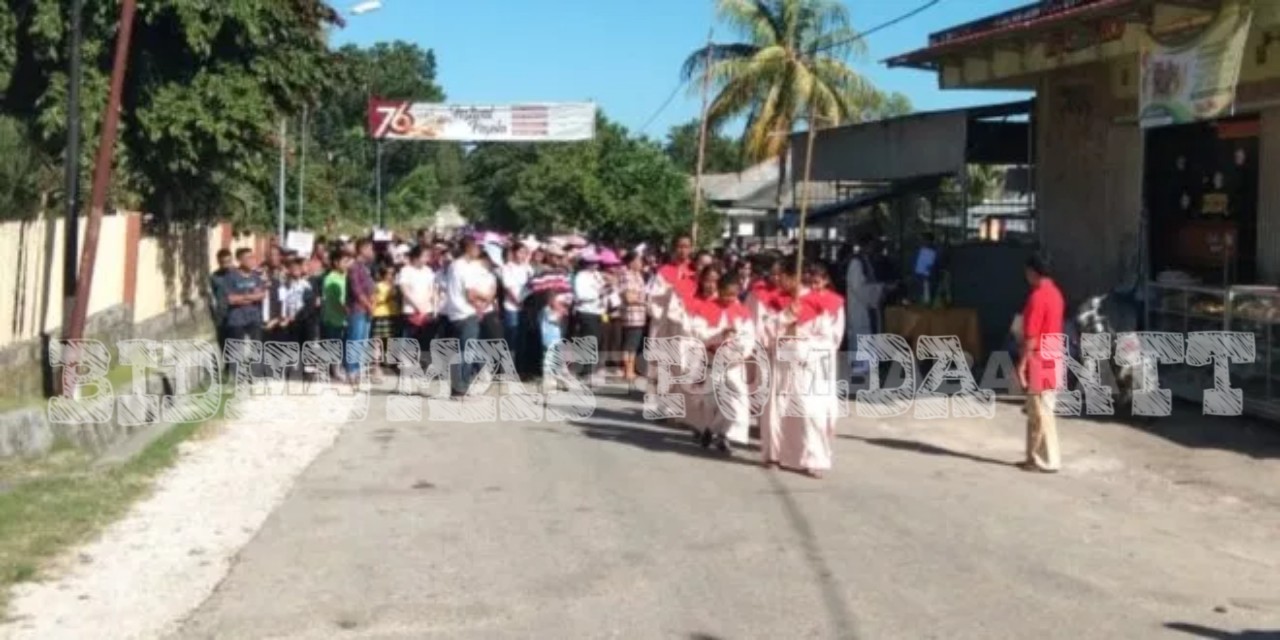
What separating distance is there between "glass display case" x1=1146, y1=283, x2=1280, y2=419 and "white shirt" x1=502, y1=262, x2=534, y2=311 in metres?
6.93

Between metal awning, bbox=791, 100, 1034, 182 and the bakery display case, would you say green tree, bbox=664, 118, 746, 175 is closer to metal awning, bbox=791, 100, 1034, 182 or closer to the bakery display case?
metal awning, bbox=791, 100, 1034, 182

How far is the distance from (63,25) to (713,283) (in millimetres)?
9684

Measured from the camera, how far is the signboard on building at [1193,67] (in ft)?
41.1

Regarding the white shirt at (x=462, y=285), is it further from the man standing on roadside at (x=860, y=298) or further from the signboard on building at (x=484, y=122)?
the signboard on building at (x=484, y=122)

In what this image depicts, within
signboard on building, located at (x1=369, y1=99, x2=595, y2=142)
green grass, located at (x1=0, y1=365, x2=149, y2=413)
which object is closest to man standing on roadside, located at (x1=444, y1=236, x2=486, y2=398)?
green grass, located at (x1=0, y1=365, x2=149, y2=413)

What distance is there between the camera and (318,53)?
68.6 feet

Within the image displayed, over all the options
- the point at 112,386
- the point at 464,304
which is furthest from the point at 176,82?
the point at 112,386

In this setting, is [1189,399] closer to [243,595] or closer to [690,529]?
[690,529]

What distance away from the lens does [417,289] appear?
692 inches

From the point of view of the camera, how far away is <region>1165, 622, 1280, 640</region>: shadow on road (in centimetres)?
690

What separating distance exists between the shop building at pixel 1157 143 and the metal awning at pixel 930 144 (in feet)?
1.72

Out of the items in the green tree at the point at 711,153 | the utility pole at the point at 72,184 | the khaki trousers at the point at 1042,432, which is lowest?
the khaki trousers at the point at 1042,432

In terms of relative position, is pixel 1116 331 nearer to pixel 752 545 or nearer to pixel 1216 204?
pixel 1216 204

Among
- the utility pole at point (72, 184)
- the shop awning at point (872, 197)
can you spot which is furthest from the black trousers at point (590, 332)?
the utility pole at point (72, 184)
